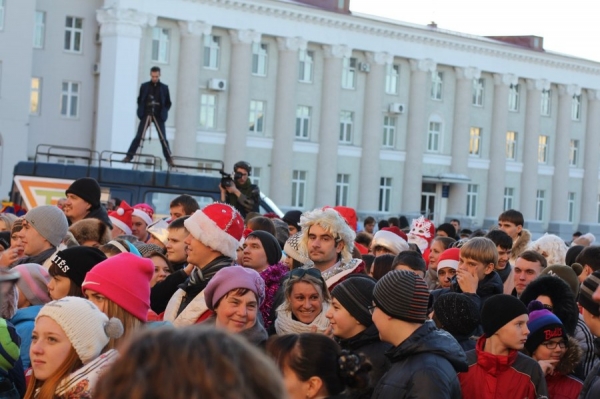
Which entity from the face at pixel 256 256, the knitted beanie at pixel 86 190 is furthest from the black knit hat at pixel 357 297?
the knitted beanie at pixel 86 190

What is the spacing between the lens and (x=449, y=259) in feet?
31.4

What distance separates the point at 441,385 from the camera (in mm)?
5105

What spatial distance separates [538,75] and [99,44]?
2990cm

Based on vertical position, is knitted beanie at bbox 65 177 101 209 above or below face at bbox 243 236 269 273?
above

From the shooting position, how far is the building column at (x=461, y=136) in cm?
6844

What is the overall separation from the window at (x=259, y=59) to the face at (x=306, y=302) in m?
53.2

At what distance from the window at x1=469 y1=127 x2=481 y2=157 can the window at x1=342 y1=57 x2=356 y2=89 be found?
10127 mm

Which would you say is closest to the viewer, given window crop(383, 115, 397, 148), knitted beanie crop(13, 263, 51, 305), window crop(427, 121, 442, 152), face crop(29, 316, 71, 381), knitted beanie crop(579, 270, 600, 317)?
face crop(29, 316, 71, 381)

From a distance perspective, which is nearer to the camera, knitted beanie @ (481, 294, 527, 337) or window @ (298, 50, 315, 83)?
knitted beanie @ (481, 294, 527, 337)

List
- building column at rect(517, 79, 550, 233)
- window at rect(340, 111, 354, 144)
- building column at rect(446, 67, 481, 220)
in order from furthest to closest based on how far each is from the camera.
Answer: building column at rect(517, 79, 550, 233) → building column at rect(446, 67, 481, 220) → window at rect(340, 111, 354, 144)

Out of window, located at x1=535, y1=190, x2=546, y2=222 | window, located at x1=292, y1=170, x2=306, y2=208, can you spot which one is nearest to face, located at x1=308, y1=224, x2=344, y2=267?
window, located at x1=292, y1=170, x2=306, y2=208

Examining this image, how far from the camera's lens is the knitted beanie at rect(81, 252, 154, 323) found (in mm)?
5410

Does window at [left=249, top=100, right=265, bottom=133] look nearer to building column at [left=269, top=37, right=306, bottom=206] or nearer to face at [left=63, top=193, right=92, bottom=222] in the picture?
building column at [left=269, top=37, right=306, bottom=206]

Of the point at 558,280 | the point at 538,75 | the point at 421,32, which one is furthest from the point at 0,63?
the point at 558,280
